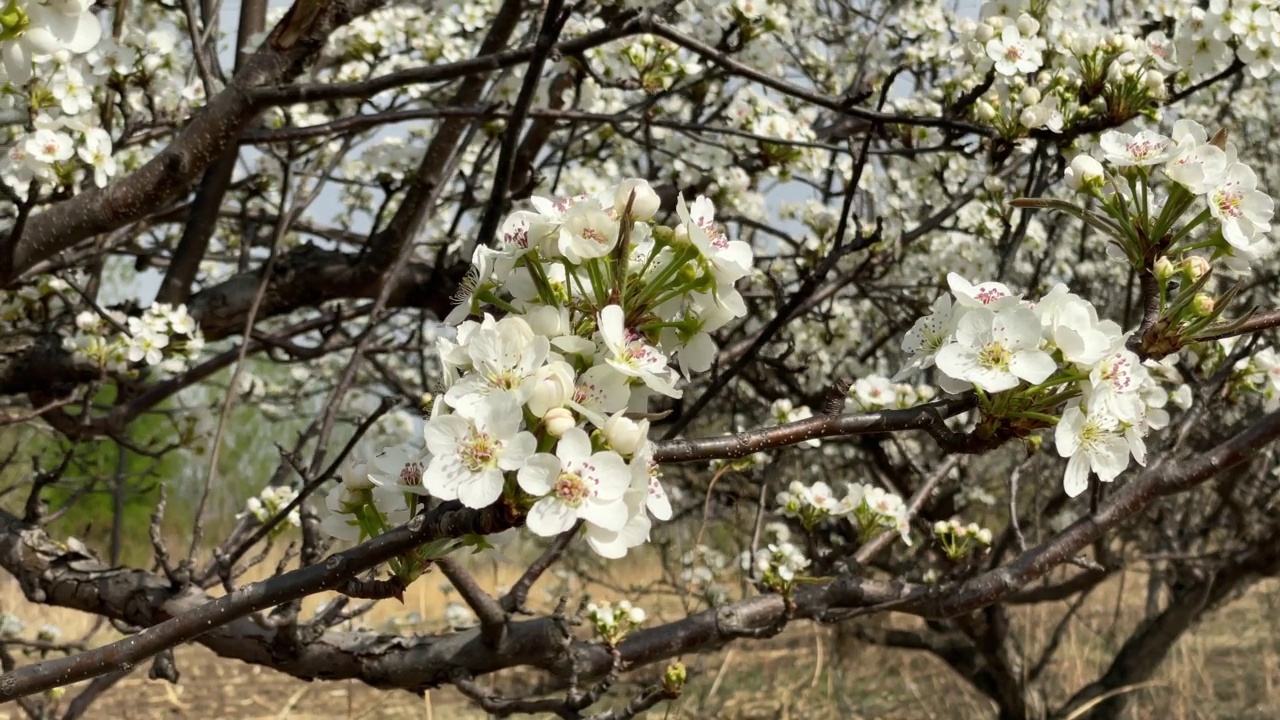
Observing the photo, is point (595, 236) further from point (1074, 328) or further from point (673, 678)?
point (673, 678)

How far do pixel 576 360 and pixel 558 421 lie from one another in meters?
0.09

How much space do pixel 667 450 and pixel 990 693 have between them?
13.7 feet

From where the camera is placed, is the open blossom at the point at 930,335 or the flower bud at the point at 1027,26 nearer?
the open blossom at the point at 930,335

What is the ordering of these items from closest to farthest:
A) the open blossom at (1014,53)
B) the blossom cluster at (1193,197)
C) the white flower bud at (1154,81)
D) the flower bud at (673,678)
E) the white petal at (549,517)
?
the white petal at (549,517), the blossom cluster at (1193,197), the flower bud at (673,678), the white flower bud at (1154,81), the open blossom at (1014,53)

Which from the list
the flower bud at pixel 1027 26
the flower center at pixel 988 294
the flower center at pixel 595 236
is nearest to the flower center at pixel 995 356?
the flower center at pixel 988 294

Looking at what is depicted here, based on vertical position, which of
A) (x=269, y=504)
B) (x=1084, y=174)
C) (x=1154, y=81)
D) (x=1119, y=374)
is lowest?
(x=1119, y=374)

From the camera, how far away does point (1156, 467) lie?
188cm

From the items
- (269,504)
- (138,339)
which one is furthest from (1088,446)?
(138,339)

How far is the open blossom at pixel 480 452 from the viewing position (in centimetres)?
75

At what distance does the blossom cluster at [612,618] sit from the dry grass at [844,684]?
7.88ft

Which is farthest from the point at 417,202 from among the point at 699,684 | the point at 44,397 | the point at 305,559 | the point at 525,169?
the point at 699,684

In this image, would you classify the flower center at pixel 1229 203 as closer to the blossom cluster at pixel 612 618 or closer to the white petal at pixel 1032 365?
the white petal at pixel 1032 365

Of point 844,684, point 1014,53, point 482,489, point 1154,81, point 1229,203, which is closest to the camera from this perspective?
point 482,489

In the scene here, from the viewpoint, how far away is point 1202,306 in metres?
0.97
